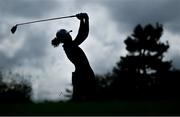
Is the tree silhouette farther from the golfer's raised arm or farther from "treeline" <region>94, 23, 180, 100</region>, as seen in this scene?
the golfer's raised arm

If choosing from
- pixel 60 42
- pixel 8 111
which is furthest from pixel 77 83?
pixel 8 111

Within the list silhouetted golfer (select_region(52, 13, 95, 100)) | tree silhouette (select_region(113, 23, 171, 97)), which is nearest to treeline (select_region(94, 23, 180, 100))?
tree silhouette (select_region(113, 23, 171, 97))

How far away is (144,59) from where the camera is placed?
67875 millimetres

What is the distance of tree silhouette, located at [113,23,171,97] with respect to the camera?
224ft

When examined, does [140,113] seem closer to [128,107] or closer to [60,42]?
[128,107]

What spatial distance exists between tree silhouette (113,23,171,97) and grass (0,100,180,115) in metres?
3.90

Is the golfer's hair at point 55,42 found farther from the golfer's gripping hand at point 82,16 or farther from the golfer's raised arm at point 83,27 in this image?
the golfer's gripping hand at point 82,16

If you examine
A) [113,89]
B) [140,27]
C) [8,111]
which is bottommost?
[8,111]

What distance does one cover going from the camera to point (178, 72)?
7181 centimetres

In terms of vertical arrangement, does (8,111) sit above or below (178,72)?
below

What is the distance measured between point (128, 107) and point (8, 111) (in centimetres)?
1654

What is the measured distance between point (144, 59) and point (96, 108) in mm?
11147

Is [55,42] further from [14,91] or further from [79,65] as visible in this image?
[14,91]

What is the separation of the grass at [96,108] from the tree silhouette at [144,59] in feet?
12.8
